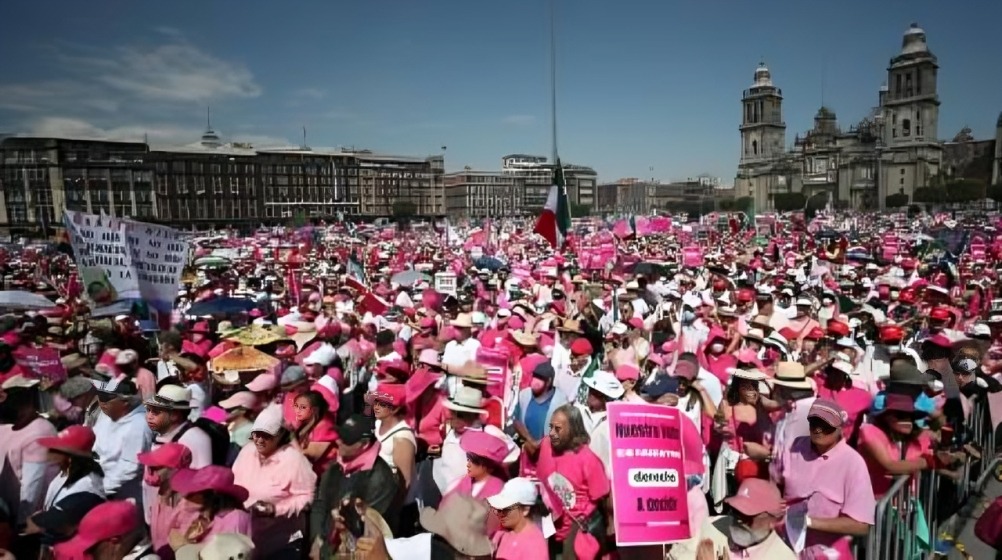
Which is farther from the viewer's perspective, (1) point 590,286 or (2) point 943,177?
(2) point 943,177

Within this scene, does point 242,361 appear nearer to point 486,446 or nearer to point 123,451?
point 123,451

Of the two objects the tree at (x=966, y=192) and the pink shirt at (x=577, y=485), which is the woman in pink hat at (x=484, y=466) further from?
the tree at (x=966, y=192)

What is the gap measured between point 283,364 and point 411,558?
132 inches

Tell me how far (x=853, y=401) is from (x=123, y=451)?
4.46 meters

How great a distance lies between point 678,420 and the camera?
3.11 meters

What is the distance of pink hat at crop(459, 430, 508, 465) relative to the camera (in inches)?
129

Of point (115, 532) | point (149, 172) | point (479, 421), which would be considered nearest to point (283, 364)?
point (479, 421)

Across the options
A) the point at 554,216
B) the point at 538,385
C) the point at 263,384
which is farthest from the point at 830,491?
the point at 554,216

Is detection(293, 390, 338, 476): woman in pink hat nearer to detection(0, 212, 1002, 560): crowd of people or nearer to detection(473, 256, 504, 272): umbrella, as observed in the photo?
A: detection(0, 212, 1002, 560): crowd of people

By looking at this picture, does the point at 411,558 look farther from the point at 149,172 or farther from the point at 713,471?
the point at 149,172

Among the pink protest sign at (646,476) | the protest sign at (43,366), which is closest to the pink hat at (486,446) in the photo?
the pink protest sign at (646,476)

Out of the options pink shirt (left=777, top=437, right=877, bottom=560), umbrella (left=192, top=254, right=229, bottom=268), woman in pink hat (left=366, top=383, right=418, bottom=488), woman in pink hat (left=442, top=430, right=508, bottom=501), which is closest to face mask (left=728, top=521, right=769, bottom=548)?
pink shirt (left=777, top=437, right=877, bottom=560)

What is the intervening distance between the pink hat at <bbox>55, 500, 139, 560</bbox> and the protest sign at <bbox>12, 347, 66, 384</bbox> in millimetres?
3206

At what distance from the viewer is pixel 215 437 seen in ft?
13.2
